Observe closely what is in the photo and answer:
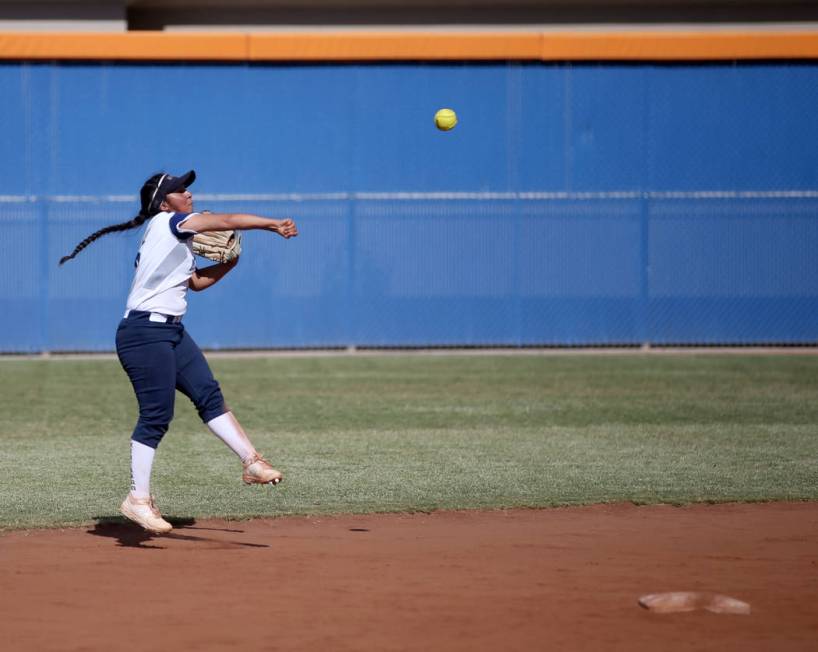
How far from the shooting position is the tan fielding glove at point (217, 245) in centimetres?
841

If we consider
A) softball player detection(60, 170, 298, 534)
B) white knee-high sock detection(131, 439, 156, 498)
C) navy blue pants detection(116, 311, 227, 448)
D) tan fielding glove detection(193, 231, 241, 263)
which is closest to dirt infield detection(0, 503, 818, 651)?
white knee-high sock detection(131, 439, 156, 498)

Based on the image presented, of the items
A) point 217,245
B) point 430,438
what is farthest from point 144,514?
point 430,438

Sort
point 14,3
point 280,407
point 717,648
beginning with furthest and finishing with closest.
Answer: point 14,3, point 280,407, point 717,648

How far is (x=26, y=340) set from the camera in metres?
21.4

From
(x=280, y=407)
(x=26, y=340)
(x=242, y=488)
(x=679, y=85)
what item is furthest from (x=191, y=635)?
(x=679, y=85)

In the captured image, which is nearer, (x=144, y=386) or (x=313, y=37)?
(x=144, y=386)

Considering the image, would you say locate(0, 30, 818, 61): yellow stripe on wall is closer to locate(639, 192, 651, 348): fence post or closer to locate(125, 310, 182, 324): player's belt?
locate(639, 192, 651, 348): fence post

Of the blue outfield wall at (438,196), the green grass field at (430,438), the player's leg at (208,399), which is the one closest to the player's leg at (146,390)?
the player's leg at (208,399)

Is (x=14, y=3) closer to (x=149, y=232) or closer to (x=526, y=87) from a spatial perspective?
(x=526, y=87)

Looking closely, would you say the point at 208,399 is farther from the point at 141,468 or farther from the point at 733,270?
the point at 733,270

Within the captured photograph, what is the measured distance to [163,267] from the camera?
25.2 ft

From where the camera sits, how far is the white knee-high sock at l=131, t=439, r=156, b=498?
7.75 meters

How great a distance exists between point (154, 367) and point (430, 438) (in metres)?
Answer: 4.88

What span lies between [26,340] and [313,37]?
6.69 metres
